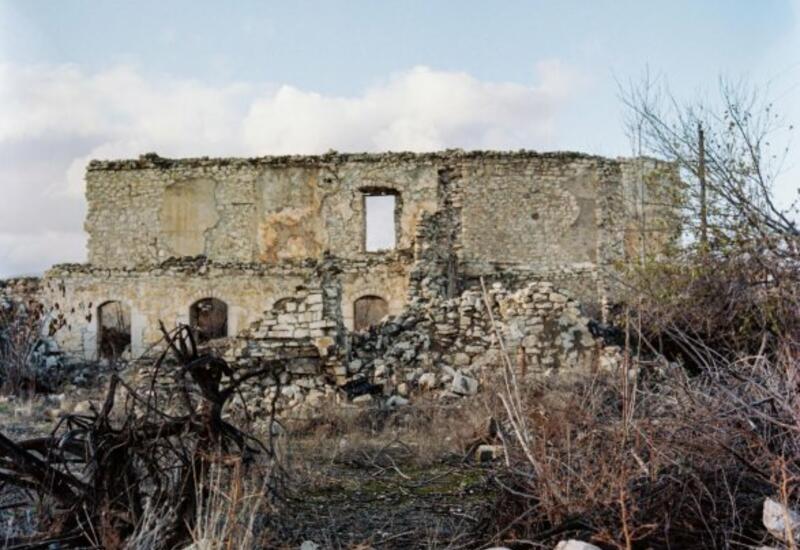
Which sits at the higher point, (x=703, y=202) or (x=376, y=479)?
(x=703, y=202)

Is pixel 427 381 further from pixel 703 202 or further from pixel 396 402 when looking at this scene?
pixel 703 202

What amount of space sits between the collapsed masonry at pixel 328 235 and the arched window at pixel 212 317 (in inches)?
1.6

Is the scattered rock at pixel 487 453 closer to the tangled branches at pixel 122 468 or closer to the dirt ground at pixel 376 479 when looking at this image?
the dirt ground at pixel 376 479

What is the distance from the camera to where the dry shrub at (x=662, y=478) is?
136 inches

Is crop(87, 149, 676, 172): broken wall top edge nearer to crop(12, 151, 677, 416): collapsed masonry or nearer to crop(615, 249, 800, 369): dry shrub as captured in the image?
crop(12, 151, 677, 416): collapsed masonry

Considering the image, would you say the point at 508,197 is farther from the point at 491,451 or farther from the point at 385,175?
the point at 491,451

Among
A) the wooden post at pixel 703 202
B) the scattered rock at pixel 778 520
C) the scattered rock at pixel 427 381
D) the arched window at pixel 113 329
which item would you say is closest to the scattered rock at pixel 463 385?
the scattered rock at pixel 427 381

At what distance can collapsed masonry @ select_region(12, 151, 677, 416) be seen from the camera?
19.2 meters

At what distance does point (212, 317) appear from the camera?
68.1ft

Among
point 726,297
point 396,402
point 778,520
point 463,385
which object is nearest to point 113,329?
point 396,402

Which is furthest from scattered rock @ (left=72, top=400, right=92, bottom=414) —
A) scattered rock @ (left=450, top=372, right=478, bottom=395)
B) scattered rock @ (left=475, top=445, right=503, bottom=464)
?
scattered rock @ (left=475, top=445, right=503, bottom=464)

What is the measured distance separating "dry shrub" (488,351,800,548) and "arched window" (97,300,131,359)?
53.7 ft

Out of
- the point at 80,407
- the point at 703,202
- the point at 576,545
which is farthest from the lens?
the point at 80,407

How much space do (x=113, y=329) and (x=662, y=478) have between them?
1837 centimetres
